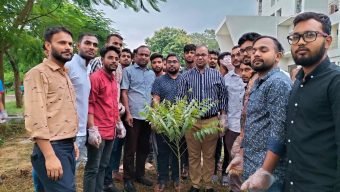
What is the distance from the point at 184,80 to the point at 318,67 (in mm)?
2904

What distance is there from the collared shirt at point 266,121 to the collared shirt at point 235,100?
182cm

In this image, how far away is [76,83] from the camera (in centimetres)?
329

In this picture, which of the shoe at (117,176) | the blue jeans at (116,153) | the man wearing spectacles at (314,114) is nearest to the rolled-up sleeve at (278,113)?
the man wearing spectacles at (314,114)

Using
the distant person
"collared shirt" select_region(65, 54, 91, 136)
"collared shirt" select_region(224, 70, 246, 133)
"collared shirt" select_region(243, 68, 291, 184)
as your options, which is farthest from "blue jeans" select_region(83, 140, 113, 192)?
"collared shirt" select_region(224, 70, 246, 133)

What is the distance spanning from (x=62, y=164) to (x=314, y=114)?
1.90 metres

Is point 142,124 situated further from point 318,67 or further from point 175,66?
point 318,67

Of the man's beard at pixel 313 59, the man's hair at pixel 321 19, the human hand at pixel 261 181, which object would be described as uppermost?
the man's hair at pixel 321 19

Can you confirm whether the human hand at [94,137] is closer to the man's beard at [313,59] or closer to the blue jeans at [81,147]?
the blue jeans at [81,147]

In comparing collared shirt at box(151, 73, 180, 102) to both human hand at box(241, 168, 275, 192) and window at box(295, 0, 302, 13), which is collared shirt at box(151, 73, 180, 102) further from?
window at box(295, 0, 302, 13)

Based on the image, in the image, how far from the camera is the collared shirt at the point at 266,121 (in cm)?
220

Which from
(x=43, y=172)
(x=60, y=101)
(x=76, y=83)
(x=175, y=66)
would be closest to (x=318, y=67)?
(x=60, y=101)

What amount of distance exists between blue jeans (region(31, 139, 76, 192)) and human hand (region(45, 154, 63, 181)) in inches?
3.9

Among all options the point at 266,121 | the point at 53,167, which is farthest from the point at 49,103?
the point at 266,121

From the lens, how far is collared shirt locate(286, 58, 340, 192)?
66.9 inches
